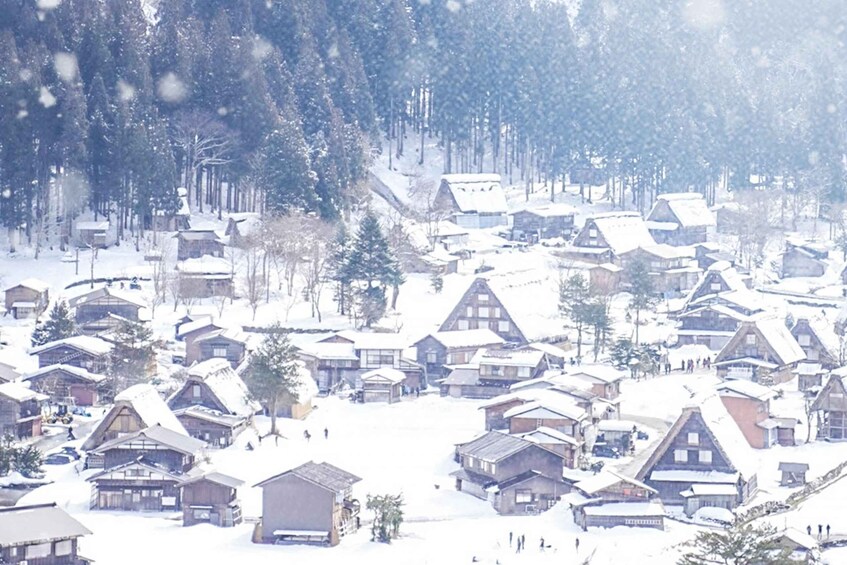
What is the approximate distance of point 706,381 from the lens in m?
61.5

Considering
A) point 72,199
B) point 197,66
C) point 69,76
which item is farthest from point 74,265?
point 197,66

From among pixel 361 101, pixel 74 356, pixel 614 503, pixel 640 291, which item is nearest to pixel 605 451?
pixel 614 503

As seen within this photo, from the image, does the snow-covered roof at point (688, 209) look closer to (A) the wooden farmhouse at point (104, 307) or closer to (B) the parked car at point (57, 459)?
(A) the wooden farmhouse at point (104, 307)

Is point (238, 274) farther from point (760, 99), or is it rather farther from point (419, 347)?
point (760, 99)

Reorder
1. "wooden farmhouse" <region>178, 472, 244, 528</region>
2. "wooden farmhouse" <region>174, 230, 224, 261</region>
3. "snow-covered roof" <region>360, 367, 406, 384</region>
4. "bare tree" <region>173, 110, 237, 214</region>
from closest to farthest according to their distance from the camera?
"wooden farmhouse" <region>178, 472, 244, 528</region>
"snow-covered roof" <region>360, 367, 406, 384</region>
"wooden farmhouse" <region>174, 230, 224, 261</region>
"bare tree" <region>173, 110, 237, 214</region>

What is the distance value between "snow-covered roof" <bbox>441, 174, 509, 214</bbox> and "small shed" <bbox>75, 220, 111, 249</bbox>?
21.1 m

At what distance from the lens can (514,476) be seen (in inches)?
1849

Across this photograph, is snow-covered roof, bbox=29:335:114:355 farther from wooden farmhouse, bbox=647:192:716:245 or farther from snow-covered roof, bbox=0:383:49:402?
wooden farmhouse, bbox=647:192:716:245

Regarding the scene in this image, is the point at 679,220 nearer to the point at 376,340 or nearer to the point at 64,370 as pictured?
the point at 376,340

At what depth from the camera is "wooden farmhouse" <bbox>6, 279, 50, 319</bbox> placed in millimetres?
64250

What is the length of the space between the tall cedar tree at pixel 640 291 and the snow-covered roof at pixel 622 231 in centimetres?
885

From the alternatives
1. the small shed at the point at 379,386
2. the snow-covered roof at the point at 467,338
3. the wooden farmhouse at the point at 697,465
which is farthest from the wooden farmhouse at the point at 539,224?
the wooden farmhouse at the point at 697,465

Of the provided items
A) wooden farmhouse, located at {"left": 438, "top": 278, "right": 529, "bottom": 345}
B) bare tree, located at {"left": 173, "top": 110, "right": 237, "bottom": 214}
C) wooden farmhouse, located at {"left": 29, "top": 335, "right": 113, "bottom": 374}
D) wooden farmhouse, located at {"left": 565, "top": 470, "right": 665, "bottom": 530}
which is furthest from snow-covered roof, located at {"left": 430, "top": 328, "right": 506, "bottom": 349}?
bare tree, located at {"left": 173, "top": 110, "right": 237, "bottom": 214}

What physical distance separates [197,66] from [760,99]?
35.9 meters
